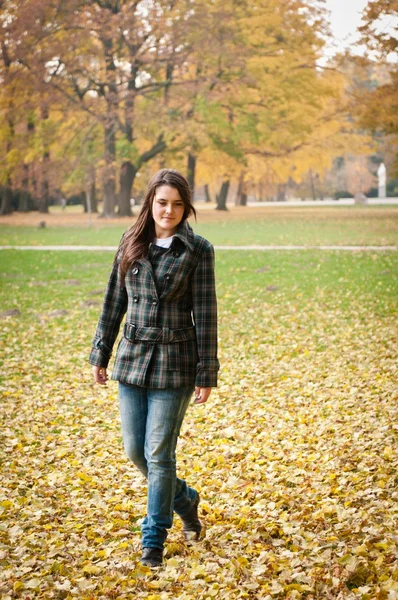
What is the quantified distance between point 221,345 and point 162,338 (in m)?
6.89

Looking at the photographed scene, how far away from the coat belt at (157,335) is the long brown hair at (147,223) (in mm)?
307

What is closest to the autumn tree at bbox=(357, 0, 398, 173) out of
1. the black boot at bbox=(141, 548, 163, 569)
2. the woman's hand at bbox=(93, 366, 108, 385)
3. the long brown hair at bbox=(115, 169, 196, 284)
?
the long brown hair at bbox=(115, 169, 196, 284)

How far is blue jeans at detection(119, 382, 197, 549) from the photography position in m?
3.77

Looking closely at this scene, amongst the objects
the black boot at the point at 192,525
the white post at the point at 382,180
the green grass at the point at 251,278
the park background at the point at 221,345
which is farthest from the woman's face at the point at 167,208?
the white post at the point at 382,180

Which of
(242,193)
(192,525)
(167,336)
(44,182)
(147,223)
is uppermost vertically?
(44,182)

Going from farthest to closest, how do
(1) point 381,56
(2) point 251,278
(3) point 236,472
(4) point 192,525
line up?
Answer: (1) point 381,56
(2) point 251,278
(3) point 236,472
(4) point 192,525

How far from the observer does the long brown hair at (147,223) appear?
Answer: 3859 millimetres

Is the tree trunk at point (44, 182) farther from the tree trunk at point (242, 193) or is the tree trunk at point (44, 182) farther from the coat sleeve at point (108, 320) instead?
the coat sleeve at point (108, 320)

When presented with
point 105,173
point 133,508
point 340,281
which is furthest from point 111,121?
point 133,508

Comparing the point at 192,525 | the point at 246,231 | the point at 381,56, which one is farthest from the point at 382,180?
the point at 192,525

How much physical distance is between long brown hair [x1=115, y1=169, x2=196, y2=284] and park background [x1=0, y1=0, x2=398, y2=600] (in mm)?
1572

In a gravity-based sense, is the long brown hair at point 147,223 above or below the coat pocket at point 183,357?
above

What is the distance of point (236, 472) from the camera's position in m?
5.52

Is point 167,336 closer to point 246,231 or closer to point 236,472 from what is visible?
point 236,472
